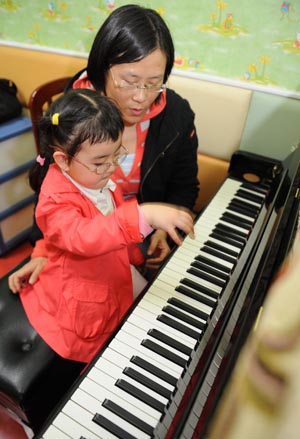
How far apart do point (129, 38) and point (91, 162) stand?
0.39 metres

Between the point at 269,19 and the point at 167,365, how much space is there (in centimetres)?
140

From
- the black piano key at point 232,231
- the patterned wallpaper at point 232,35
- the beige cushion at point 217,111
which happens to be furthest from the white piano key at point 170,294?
the patterned wallpaper at point 232,35

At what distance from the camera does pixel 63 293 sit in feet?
3.12

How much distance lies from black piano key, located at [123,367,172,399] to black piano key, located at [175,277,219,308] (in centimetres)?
27

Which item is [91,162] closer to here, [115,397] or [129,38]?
[129,38]

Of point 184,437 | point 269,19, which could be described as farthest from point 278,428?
point 269,19

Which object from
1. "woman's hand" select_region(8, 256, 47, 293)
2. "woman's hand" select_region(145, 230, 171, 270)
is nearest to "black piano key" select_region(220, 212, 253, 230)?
"woman's hand" select_region(145, 230, 171, 270)

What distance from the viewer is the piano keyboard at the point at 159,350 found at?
0.65 meters

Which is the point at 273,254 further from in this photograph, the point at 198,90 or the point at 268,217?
the point at 198,90

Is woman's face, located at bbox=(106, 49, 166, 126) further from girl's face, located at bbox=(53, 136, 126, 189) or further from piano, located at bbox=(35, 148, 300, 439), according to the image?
piano, located at bbox=(35, 148, 300, 439)

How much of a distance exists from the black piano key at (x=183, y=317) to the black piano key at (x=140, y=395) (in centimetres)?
22

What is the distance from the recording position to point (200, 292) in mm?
933

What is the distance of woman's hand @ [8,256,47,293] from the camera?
3.62 ft

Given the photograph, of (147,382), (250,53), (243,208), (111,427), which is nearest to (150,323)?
(147,382)
